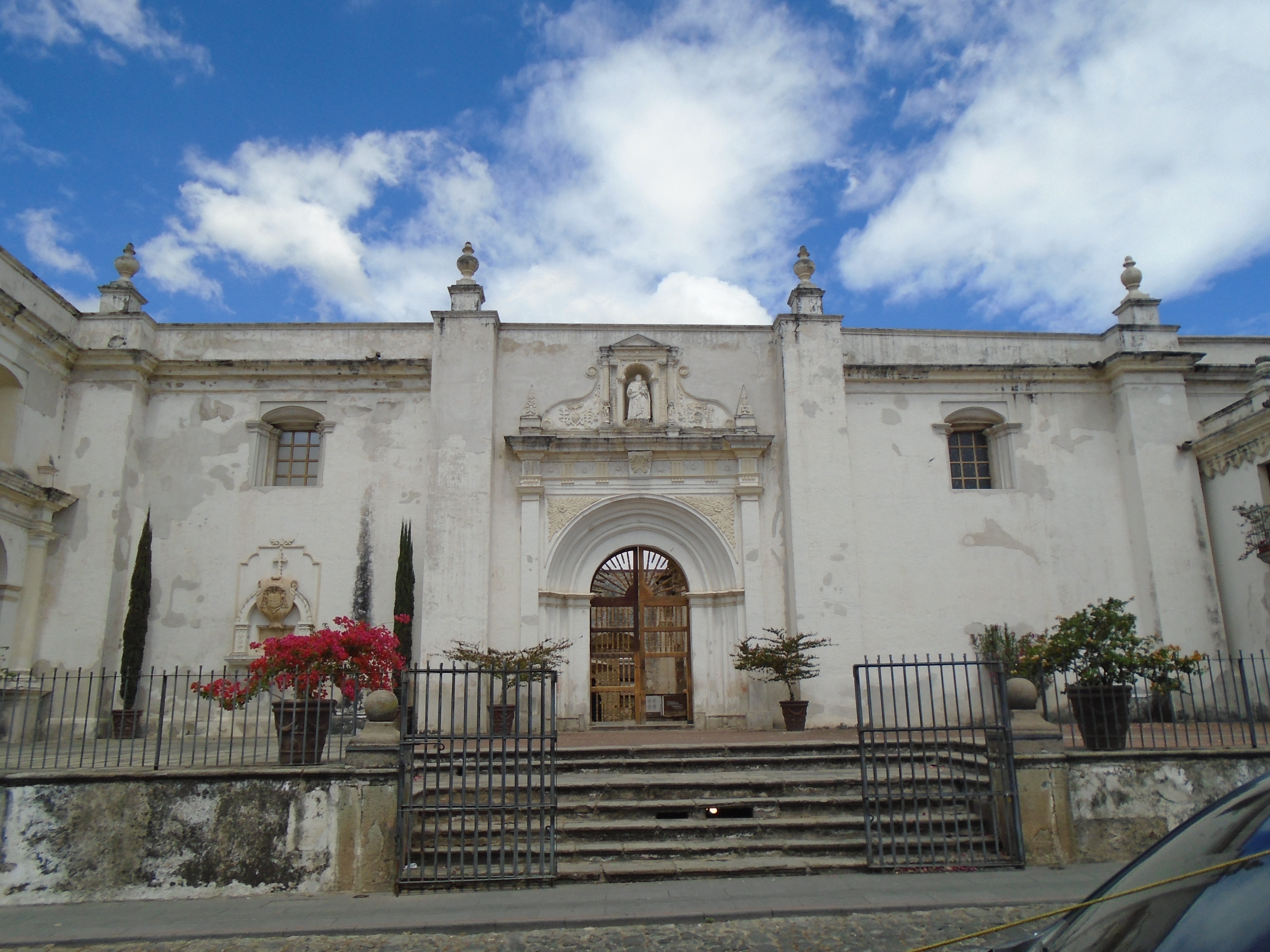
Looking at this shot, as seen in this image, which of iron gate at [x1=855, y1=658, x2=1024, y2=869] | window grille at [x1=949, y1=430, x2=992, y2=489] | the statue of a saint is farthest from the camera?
window grille at [x1=949, y1=430, x2=992, y2=489]

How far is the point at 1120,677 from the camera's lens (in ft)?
27.9

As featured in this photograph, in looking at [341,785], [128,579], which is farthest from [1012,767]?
[128,579]

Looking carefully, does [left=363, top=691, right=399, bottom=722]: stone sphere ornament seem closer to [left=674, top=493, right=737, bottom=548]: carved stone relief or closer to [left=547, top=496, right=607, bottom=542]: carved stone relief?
[left=547, top=496, right=607, bottom=542]: carved stone relief

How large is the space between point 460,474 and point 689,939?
8.69 meters

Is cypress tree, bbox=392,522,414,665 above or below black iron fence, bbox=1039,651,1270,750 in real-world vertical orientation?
above

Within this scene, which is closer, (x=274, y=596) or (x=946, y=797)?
(x=946, y=797)

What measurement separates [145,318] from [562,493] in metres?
7.37

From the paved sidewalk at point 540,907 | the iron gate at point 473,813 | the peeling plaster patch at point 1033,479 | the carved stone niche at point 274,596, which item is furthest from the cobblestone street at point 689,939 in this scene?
the peeling plaster patch at point 1033,479

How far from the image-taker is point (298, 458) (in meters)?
14.9

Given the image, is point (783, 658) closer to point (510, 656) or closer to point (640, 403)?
point (510, 656)

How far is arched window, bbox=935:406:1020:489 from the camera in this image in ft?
48.1

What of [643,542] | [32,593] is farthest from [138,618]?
[643,542]

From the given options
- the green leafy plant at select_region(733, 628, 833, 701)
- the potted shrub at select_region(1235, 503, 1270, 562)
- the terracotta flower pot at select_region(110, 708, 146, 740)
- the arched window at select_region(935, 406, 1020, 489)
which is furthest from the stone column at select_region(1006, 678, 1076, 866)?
the terracotta flower pot at select_region(110, 708, 146, 740)

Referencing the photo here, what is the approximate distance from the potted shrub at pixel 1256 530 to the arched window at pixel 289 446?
1414cm
